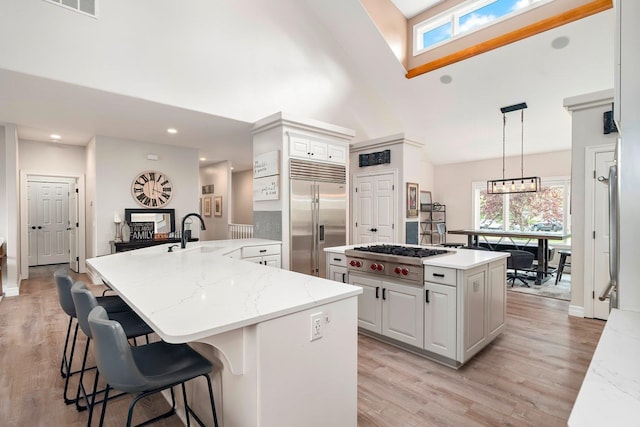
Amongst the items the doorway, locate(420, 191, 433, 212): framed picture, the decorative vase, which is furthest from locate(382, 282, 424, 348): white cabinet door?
the doorway

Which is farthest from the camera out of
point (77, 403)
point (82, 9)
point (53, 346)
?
point (82, 9)

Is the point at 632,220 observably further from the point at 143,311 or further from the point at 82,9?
the point at 82,9

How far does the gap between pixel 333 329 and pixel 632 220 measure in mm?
1302

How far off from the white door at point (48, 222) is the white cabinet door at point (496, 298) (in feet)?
27.7

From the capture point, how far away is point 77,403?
2156mm

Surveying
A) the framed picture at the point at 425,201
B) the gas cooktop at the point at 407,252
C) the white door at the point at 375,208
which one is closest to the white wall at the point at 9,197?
the gas cooktop at the point at 407,252

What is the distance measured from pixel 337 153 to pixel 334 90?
134cm

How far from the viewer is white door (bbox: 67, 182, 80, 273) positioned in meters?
6.70

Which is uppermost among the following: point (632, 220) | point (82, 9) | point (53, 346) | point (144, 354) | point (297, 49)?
point (297, 49)

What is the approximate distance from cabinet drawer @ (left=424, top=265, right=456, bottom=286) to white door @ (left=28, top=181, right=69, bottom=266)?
801 centimetres

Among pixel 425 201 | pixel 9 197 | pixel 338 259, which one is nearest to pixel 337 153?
pixel 338 259

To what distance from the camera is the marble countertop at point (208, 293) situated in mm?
1214

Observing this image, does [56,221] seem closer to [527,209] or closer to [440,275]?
[440,275]

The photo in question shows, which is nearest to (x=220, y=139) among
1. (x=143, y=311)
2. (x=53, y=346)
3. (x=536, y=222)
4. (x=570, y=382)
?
(x=53, y=346)
